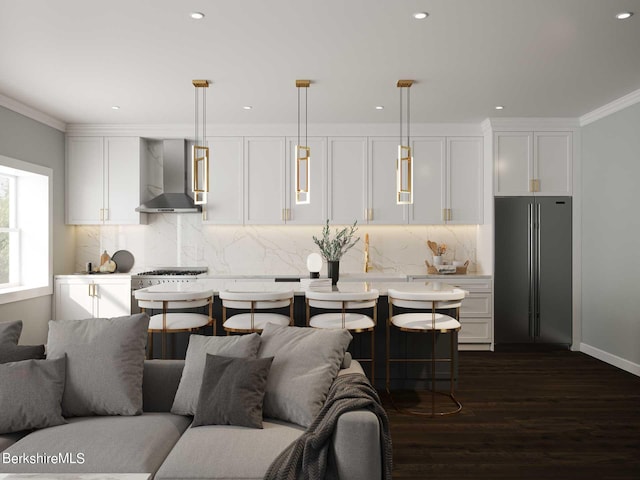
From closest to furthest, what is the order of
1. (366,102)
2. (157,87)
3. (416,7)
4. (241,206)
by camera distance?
1. (416,7)
2. (157,87)
3. (366,102)
4. (241,206)

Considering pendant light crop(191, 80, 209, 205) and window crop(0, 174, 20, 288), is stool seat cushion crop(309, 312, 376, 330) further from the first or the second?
window crop(0, 174, 20, 288)

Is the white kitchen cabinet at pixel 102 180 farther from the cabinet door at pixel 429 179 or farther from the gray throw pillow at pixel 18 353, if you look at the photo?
the gray throw pillow at pixel 18 353

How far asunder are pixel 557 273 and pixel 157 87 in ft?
16.1

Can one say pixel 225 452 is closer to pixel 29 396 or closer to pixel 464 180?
pixel 29 396

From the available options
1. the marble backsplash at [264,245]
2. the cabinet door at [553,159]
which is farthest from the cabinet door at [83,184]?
the cabinet door at [553,159]

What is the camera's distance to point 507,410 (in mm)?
3877

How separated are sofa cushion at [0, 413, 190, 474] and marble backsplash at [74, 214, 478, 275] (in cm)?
407

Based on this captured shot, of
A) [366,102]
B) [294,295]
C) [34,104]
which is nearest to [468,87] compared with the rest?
[366,102]

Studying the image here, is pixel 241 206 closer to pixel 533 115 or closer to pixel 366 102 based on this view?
pixel 366 102

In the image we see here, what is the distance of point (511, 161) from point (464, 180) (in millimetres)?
595

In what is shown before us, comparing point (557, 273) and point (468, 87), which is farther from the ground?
point (468, 87)

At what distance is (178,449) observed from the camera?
215 centimetres

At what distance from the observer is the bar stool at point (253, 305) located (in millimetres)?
3678

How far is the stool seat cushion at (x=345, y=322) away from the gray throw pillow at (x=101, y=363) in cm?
137
